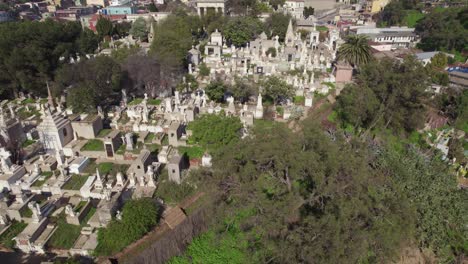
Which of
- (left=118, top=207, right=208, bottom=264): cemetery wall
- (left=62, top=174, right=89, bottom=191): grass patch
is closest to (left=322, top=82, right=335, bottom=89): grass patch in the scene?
(left=118, top=207, right=208, bottom=264): cemetery wall

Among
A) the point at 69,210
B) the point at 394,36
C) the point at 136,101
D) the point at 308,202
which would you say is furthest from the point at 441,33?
the point at 69,210

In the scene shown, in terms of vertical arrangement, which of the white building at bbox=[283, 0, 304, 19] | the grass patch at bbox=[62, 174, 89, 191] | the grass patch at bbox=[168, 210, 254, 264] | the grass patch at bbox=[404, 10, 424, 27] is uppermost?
the white building at bbox=[283, 0, 304, 19]

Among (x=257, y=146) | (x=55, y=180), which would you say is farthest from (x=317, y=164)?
(x=55, y=180)

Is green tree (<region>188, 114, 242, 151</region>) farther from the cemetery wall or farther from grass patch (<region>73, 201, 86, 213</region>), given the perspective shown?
grass patch (<region>73, 201, 86, 213</region>)

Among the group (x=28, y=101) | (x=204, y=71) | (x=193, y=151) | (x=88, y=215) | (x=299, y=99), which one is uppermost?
(x=204, y=71)

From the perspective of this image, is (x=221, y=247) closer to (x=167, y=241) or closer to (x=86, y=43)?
(x=167, y=241)

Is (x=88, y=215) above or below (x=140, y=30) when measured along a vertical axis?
below

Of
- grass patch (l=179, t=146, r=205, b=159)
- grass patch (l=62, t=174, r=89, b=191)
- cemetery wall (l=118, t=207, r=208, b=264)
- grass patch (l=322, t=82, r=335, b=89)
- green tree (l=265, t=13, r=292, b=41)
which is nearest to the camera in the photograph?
cemetery wall (l=118, t=207, r=208, b=264)
